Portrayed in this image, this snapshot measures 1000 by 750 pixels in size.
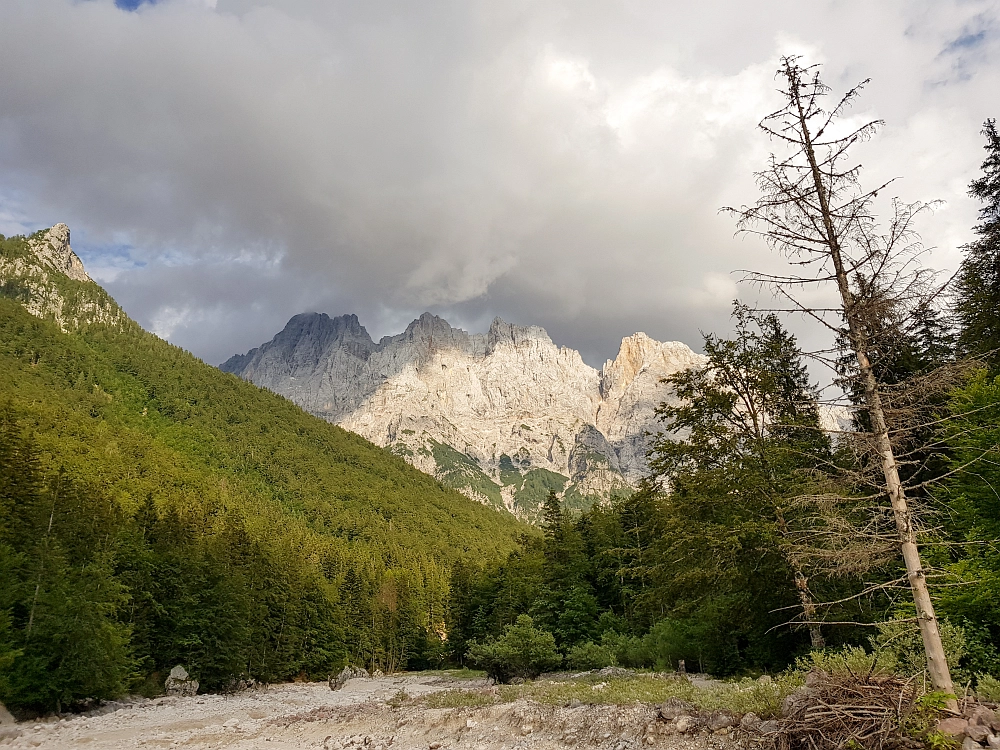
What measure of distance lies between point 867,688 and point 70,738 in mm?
27191

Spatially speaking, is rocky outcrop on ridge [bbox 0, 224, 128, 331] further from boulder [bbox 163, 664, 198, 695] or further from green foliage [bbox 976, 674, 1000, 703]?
green foliage [bbox 976, 674, 1000, 703]

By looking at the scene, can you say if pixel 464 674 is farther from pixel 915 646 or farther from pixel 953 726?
pixel 953 726

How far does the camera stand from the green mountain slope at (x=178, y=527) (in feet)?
90.5

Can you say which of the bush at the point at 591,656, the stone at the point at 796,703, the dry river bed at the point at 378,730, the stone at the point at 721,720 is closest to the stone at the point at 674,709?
the dry river bed at the point at 378,730

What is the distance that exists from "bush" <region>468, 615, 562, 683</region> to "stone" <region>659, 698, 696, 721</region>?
24.5 metres

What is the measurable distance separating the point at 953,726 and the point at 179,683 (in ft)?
158

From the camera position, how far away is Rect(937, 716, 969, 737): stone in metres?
6.48

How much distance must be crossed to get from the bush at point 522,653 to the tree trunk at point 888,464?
94.0 feet

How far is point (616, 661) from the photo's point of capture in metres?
30.8

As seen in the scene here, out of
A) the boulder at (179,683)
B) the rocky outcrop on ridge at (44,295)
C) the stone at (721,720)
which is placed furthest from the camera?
the rocky outcrop on ridge at (44,295)

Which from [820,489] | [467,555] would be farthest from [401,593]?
[820,489]

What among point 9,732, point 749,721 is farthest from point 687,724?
point 9,732

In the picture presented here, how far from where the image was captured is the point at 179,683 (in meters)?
39.4

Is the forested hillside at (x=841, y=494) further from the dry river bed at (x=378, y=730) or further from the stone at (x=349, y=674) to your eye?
the stone at (x=349, y=674)
